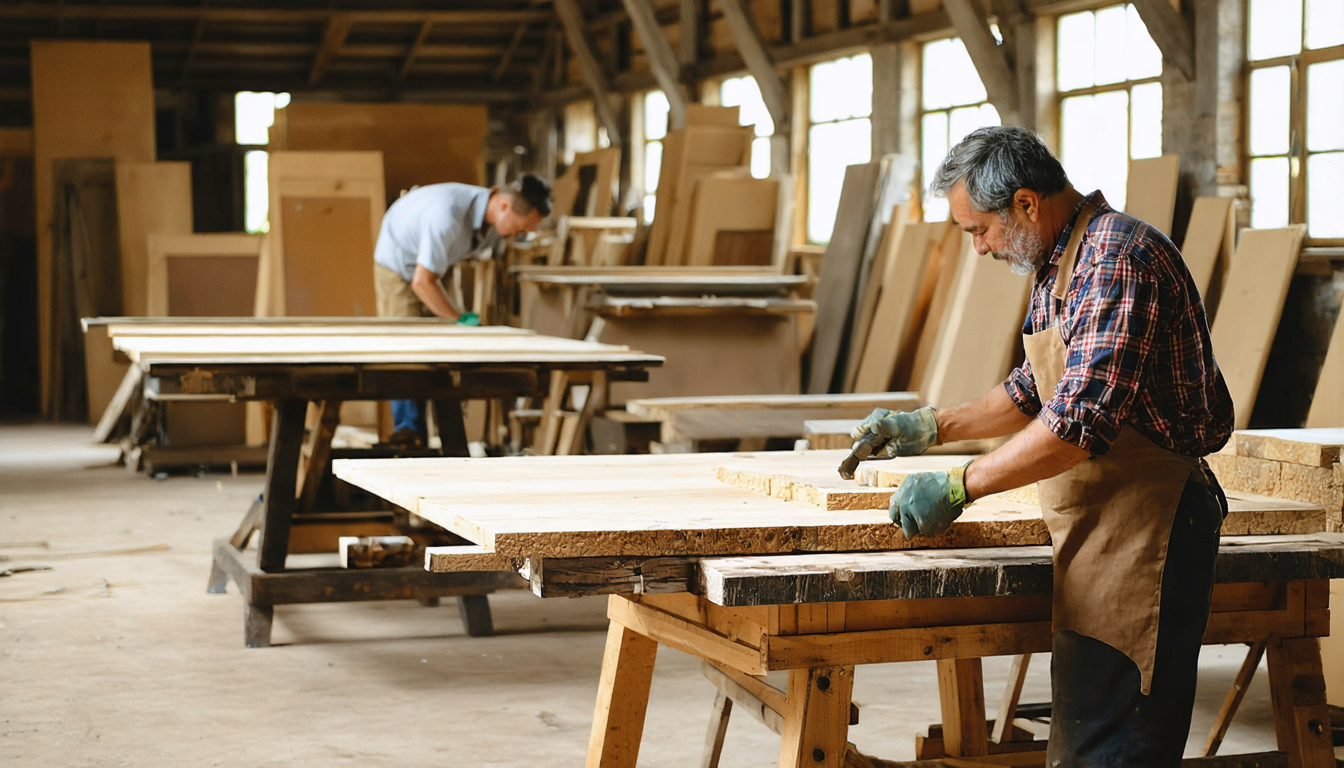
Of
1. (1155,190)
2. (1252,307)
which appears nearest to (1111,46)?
(1155,190)

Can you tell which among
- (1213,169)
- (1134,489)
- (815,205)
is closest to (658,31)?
(815,205)

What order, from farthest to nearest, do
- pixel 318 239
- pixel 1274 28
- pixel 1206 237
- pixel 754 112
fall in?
pixel 754 112
pixel 318 239
pixel 1274 28
pixel 1206 237

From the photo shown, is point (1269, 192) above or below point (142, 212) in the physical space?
below

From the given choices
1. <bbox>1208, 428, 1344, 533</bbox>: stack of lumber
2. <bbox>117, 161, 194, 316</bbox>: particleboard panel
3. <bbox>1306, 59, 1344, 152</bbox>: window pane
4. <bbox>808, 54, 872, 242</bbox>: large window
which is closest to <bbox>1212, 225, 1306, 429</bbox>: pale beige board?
<bbox>1306, 59, 1344, 152</bbox>: window pane

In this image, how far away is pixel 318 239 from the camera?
10203 millimetres

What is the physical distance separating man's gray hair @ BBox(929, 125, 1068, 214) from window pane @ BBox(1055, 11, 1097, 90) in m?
6.01

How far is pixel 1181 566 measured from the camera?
2508 millimetres

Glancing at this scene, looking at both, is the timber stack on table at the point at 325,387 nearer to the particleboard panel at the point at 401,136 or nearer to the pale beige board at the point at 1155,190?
the pale beige board at the point at 1155,190

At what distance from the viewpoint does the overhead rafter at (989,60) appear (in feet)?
27.9

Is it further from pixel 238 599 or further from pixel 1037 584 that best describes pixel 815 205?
pixel 1037 584

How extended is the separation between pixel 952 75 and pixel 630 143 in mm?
5087

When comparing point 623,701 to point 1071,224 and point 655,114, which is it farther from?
point 655,114

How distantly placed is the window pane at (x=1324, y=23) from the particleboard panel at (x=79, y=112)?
33.3 ft

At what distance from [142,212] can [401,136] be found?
2338 mm
